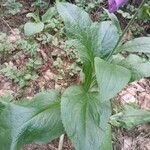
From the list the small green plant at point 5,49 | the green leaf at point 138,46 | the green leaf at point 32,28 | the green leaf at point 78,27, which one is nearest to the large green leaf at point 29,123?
the green leaf at point 78,27

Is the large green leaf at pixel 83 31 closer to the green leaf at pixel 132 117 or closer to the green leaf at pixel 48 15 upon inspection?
the green leaf at pixel 132 117

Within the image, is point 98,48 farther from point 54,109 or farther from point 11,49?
point 11,49

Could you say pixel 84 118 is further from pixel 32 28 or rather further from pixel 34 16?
pixel 34 16

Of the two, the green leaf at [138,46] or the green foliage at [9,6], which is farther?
the green foliage at [9,6]

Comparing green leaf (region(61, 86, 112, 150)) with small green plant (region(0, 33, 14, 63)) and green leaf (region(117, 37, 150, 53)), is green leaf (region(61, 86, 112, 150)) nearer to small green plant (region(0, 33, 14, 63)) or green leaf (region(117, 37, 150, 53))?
green leaf (region(117, 37, 150, 53))

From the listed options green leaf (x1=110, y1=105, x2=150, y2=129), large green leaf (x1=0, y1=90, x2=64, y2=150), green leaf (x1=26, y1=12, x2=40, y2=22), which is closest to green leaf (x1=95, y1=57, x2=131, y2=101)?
large green leaf (x1=0, y1=90, x2=64, y2=150)
